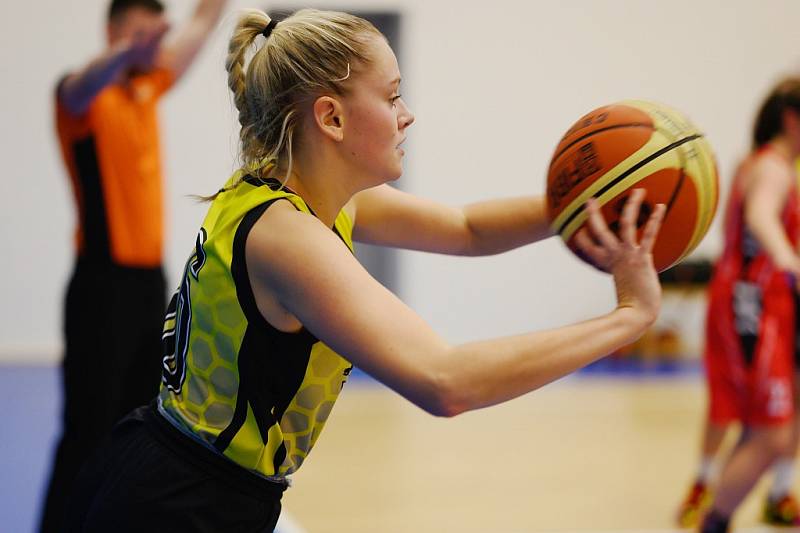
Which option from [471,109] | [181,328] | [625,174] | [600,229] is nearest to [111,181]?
[181,328]

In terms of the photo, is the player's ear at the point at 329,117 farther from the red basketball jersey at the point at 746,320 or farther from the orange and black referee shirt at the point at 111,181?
the red basketball jersey at the point at 746,320

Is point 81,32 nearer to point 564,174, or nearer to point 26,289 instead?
point 26,289

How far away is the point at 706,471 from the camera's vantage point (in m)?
4.36

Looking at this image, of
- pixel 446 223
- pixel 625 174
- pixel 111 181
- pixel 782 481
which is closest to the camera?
pixel 625 174

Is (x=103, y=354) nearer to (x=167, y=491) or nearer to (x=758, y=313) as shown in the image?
(x=167, y=491)

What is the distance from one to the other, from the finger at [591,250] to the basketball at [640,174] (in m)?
0.05

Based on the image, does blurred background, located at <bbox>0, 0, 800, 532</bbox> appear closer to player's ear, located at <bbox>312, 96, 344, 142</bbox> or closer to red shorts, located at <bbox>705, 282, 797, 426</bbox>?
red shorts, located at <bbox>705, 282, 797, 426</bbox>

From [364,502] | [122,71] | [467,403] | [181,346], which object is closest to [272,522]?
[181,346]

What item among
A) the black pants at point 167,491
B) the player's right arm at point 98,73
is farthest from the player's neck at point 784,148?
the black pants at point 167,491

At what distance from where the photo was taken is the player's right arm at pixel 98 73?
10.9ft

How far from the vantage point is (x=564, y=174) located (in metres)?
1.89

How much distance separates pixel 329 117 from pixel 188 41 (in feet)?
7.81

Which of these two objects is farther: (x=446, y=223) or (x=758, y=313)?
(x=758, y=313)

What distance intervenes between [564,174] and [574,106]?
6483 millimetres
